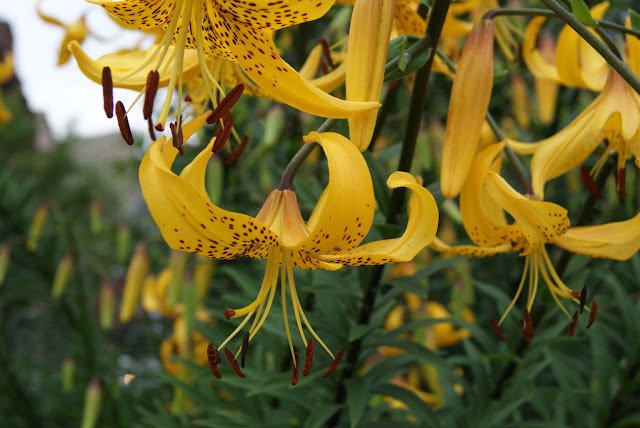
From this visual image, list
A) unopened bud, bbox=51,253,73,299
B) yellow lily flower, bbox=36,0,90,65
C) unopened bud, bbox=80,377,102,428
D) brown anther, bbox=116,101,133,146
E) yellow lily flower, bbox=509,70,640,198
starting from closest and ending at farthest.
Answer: brown anther, bbox=116,101,133,146, yellow lily flower, bbox=509,70,640,198, yellow lily flower, bbox=36,0,90,65, unopened bud, bbox=80,377,102,428, unopened bud, bbox=51,253,73,299

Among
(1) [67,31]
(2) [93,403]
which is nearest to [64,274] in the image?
(2) [93,403]

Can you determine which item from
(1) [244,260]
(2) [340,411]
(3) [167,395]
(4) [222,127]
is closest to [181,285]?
(1) [244,260]

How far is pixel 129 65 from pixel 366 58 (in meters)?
0.35

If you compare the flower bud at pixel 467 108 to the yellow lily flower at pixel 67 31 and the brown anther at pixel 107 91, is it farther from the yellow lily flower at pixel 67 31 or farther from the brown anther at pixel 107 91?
the yellow lily flower at pixel 67 31

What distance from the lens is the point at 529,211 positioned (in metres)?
0.66

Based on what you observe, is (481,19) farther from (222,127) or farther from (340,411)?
(340,411)

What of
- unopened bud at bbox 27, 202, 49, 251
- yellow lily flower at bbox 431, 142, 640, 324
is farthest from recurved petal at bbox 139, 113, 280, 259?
unopened bud at bbox 27, 202, 49, 251

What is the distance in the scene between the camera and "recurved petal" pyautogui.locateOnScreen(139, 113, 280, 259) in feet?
1.64

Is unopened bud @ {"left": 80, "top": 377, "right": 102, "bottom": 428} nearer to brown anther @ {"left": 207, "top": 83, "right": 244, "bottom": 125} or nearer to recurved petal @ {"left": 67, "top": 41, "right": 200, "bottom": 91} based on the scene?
recurved petal @ {"left": 67, "top": 41, "right": 200, "bottom": 91}

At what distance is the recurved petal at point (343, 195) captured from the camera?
491 millimetres

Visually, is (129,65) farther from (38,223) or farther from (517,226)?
(38,223)

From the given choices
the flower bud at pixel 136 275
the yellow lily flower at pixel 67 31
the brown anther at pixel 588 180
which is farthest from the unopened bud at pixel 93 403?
the brown anther at pixel 588 180

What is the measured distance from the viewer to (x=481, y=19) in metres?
0.63

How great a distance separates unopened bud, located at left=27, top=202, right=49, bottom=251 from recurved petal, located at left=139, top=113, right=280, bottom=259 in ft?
4.74
